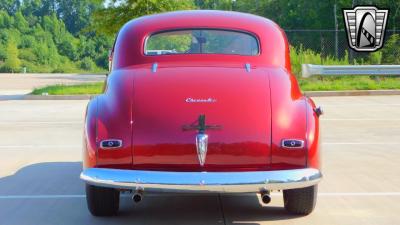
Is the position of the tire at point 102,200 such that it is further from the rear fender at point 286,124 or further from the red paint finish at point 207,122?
the rear fender at point 286,124

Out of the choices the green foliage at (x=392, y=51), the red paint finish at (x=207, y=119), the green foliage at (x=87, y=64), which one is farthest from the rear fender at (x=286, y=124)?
the green foliage at (x=87, y=64)

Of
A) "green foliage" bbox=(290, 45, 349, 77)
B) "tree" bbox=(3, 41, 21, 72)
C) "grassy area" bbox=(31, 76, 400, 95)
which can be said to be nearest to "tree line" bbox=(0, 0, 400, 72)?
"tree" bbox=(3, 41, 21, 72)

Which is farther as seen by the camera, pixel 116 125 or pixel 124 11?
pixel 124 11

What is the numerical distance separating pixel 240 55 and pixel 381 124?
7058 millimetres

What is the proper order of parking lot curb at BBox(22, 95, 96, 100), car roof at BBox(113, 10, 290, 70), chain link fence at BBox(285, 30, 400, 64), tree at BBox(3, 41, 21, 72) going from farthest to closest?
tree at BBox(3, 41, 21, 72), chain link fence at BBox(285, 30, 400, 64), parking lot curb at BBox(22, 95, 96, 100), car roof at BBox(113, 10, 290, 70)

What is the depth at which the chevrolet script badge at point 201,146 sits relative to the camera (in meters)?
4.90

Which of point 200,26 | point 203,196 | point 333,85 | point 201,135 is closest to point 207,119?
point 201,135

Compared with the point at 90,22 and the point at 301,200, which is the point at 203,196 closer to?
the point at 301,200

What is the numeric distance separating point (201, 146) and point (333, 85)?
1703 cm

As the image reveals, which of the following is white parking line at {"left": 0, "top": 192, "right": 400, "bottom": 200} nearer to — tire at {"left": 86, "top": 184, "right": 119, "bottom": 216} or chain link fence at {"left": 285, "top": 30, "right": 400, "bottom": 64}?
tire at {"left": 86, "top": 184, "right": 119, "bottom": 216}

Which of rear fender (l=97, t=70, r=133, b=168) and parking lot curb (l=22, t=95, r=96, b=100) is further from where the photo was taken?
parking lot curb (l=22, t=95, r=96, b=100)

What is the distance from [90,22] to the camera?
156 ft

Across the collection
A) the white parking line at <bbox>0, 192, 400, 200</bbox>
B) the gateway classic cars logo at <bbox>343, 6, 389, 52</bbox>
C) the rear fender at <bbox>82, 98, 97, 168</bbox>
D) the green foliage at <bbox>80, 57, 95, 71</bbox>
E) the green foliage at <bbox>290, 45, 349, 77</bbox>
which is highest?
the rear fender at <bbox>82, 98, 97, 168</bbox>

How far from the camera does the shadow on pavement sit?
5641 mm
